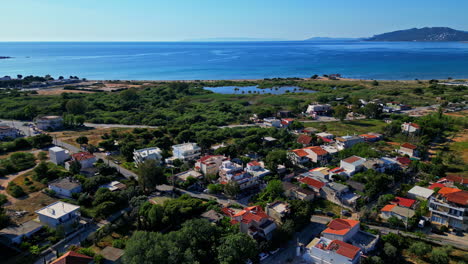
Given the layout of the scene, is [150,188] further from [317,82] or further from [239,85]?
[317,82]

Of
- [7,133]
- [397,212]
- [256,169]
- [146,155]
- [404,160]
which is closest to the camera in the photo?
[397,212]

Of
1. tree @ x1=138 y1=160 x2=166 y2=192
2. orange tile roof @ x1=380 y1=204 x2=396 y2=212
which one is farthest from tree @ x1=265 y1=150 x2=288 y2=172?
tree @ x1=138 y1=160 x2=166 y2=192

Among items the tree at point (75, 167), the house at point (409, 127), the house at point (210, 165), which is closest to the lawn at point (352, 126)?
the house at point (409, 127)

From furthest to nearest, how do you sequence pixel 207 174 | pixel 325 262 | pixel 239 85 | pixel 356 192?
pixel 239 85
pixel 207 174
pixel 356 192
pixel 325 262

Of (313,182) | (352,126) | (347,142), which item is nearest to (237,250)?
(313,182)

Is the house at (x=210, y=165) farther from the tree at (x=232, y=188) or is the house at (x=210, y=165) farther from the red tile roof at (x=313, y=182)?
the red tile roof at (x=313, y=182)

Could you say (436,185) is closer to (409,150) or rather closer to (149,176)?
(409,150)

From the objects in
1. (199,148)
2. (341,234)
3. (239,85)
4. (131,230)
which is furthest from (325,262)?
(239,85)

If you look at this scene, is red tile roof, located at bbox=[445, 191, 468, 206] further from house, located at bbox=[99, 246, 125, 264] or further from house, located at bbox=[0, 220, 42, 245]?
house, located at bbox=[0, 220, 42, 245]
